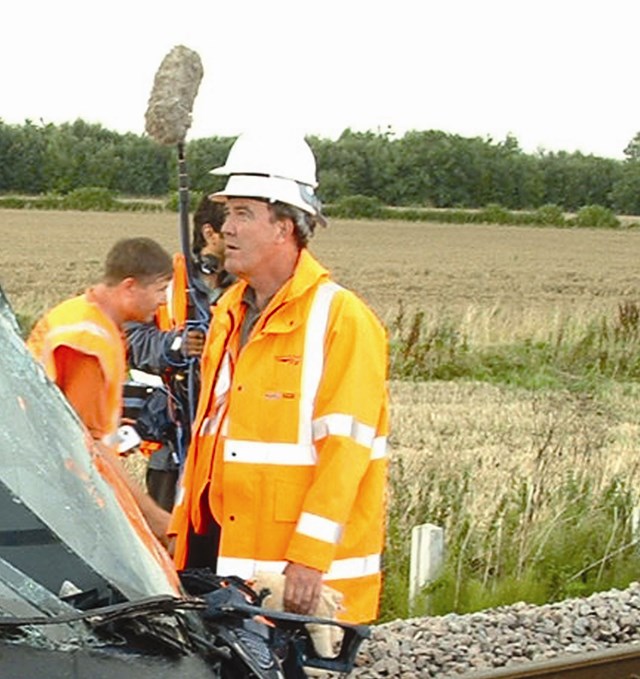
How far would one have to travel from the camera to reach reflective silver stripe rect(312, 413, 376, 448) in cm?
472

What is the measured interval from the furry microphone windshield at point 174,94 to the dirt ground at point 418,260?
1640 centimetres

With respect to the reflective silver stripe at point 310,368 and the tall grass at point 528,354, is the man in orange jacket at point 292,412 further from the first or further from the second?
the tall grass at point 528,354

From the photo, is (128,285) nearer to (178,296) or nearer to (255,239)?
(255,239)

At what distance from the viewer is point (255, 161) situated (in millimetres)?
4922

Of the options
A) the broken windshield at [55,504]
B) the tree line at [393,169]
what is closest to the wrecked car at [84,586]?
the broken windshield at [55,504]

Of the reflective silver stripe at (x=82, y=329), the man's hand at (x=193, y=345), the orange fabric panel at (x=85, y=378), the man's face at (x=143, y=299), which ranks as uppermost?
the man's face at (x=143, y=299)

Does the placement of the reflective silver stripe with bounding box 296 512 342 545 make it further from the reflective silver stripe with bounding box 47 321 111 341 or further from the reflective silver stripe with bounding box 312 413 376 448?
the reflective silver stripe with bounding box 47 321 111 341

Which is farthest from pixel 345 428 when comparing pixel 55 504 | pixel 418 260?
pixel 418 260

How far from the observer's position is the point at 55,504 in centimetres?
266

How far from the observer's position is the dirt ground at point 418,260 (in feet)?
103

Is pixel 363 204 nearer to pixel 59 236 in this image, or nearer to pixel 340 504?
pixel 59 236

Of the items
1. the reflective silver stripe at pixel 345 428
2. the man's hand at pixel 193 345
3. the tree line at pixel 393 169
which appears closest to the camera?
the reflective silver stripe at pixel 345 428

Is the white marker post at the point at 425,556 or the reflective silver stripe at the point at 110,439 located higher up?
the reflective silver stripe at the point at 110,439

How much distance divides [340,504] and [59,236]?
1740 inches
